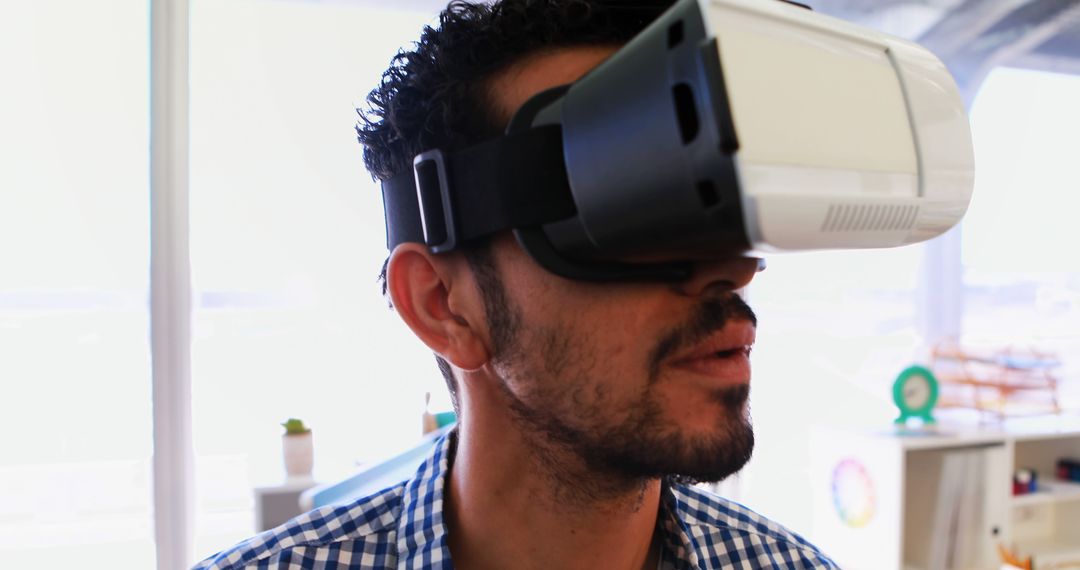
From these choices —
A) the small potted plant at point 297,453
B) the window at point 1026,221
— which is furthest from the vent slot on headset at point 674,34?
the window at point 1026,221

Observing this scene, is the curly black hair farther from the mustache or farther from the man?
the mustache

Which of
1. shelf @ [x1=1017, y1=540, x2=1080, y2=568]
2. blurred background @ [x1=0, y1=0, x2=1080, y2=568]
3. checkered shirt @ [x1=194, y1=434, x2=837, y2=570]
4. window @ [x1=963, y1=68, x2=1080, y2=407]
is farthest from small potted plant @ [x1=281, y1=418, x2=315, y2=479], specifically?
→ window @ [x1=963, y1=68, x2=1080, y2=407]

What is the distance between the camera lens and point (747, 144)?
1.53 feet

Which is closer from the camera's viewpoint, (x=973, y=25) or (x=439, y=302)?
(x=439, y=302)

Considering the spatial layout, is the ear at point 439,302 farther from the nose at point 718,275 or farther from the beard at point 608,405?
the nose at point 718,275

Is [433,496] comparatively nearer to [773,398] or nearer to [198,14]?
[198,14]

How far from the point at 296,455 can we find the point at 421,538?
1.17 metres

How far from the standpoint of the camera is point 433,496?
2.78ft

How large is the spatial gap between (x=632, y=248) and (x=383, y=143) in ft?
1.34

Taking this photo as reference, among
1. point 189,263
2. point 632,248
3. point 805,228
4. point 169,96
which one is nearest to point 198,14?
point 169,96

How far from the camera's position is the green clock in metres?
2.25

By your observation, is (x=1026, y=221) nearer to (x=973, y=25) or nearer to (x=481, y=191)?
(x=973, y=25)

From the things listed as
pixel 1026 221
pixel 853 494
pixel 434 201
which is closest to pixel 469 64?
pixel 434 201

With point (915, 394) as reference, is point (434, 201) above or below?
above
